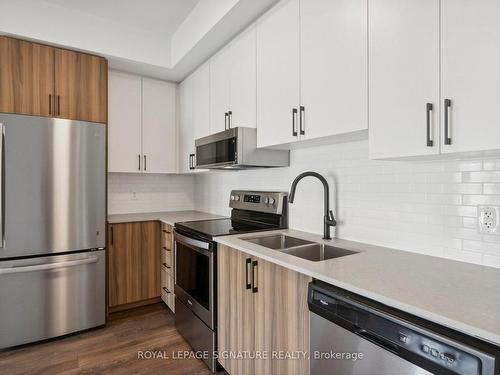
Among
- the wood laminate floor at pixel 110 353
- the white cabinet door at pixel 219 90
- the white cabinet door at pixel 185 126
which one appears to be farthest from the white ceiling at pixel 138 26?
the wood laminate floor at pixel 110 353

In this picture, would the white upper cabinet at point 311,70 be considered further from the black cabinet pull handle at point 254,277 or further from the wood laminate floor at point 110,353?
the wood laminate floor at point 110,353

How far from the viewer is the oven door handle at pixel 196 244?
6.33ft

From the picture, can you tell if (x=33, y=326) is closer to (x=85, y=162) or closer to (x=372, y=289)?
(x=85, y=162)

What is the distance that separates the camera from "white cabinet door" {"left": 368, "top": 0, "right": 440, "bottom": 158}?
109 cm

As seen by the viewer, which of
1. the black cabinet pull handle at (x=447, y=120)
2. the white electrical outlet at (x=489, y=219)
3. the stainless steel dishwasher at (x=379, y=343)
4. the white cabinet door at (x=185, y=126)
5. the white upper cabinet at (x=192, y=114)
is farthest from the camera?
the white cabinet door at (x=185, y=126)

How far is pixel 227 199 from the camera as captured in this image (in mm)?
Result: 3014

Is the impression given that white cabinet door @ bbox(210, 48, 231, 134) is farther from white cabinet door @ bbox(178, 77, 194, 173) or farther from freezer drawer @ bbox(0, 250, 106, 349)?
freezer drawer @ bbox(0, 250, 106, 349)

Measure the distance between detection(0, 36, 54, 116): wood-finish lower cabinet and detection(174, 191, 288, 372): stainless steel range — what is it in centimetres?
147

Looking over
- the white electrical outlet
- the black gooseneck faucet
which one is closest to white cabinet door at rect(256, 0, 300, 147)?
the black gooseneck faucet

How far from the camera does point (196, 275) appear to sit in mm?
2127

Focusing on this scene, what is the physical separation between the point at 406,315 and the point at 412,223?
72cm

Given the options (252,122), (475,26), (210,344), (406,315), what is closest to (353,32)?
(475,26)

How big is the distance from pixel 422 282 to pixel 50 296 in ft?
8.29

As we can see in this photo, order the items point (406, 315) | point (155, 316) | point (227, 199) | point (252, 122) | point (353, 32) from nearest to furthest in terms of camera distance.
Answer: point (406, 315), point (353, 32), point (252, 122), point (155, 316), point (227, 199)
